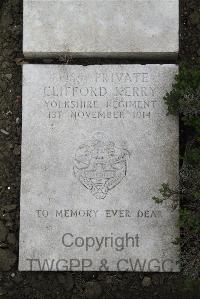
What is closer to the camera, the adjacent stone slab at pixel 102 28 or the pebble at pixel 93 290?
the pebble at pixel 93 290

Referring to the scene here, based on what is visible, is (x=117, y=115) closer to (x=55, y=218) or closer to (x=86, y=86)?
(x=86, y=86)

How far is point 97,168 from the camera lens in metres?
4.54

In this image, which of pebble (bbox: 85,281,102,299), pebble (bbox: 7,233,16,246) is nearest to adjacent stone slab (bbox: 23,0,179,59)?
pebble (bbox: 7,233,16,246)

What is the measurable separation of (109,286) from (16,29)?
99.8 inches

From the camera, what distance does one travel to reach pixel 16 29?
16.2 feet

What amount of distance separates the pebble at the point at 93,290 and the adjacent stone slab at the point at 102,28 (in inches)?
80.8

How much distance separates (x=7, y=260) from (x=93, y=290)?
80cm

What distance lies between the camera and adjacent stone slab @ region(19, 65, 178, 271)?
14.8ft

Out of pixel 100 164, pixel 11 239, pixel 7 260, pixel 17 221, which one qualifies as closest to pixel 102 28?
pixel 100 164

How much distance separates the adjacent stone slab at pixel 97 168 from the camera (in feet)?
14.8

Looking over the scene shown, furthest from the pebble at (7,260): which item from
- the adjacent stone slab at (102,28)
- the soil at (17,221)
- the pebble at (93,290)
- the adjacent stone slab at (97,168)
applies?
the adjacent stone slab at (102,28)

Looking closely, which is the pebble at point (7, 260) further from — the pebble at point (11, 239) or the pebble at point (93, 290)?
the pebble at point (93, 290)

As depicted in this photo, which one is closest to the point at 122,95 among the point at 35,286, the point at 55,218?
the point at 55,218

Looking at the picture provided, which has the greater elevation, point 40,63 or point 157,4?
point 157,4
